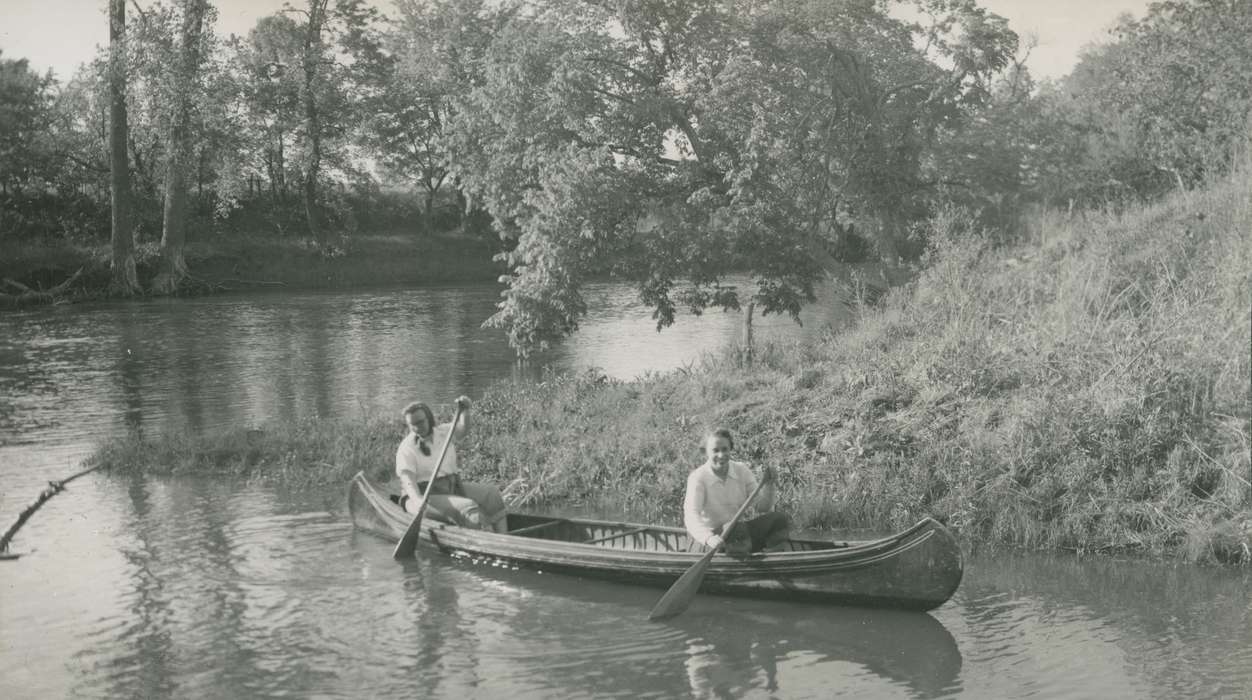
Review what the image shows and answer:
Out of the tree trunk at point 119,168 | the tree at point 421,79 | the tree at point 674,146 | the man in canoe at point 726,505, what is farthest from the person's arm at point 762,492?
the tree at point 421,79

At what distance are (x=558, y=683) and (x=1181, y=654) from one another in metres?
4.74

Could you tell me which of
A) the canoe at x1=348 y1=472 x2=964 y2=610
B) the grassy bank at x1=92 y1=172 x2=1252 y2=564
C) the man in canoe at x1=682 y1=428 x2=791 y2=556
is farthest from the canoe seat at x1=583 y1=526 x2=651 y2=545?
the grassy bank at x1=92 y1=172 x2=1252 y2=564

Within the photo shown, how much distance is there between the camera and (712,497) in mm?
10562

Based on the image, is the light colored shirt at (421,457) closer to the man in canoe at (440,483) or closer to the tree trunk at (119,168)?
the man in canoe at (440,483)

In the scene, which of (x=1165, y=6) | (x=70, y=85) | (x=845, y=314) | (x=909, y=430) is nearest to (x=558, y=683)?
(x=909, y=430)

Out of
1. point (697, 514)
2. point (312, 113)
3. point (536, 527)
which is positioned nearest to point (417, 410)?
point (536, 527)

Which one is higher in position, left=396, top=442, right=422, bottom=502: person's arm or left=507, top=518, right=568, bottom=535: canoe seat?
left=396, top=442, right=422, bottom=502: person's arm

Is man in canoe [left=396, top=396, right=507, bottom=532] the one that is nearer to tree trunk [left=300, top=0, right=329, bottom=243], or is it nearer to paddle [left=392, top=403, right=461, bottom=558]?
paddle [left=392, top=403, right=461, bottom=558]

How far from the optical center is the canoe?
32.2 feet

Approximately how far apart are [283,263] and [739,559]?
3871 centimetres

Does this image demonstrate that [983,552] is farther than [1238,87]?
No

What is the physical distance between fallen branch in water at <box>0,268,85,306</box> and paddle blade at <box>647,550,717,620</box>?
32499 millimetres

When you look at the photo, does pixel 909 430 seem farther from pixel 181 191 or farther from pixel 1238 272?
pixel 181 191

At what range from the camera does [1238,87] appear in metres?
20.7
